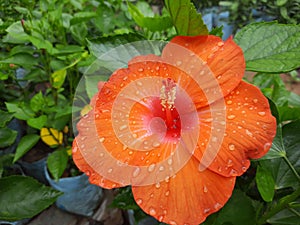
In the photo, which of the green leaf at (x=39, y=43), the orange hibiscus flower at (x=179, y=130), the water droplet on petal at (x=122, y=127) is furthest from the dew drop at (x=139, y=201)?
the green leaf at (x=39, y=43)

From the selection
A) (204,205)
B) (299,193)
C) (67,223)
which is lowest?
(67,223)

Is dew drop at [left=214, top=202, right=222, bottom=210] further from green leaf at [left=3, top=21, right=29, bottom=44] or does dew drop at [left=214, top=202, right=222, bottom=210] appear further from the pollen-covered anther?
green leaf at [left=3, top=21, right=29, bottom=44]

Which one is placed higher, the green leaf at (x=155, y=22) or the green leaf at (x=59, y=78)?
the green leaf at (x=155, y=22)

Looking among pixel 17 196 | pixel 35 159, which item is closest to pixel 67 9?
pixel 35 159

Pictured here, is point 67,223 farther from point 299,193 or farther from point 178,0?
point 178,0

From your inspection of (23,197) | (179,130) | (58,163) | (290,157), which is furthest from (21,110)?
(290,157)

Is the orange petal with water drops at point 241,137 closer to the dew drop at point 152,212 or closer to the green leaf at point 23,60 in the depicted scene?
the dew drop at point 152,212

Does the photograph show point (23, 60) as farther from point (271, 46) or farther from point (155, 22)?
point (271, 46)
